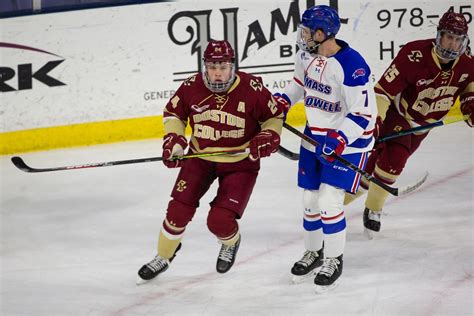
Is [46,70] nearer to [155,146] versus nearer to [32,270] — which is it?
[155,146]

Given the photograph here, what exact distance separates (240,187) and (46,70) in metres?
2.67

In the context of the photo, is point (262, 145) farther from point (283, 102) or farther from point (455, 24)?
point (455, 24)

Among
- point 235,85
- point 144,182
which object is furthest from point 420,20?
point 235,85

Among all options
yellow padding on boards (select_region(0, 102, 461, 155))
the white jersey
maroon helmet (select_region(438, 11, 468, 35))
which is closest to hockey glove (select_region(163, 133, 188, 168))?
the white jersey

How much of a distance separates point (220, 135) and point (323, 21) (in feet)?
2.02

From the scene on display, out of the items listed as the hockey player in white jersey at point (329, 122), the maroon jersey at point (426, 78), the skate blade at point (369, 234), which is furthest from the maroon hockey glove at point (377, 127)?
the skate blade at point (369, 234)

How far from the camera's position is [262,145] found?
369 centimetres

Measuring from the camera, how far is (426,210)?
4.96 meters

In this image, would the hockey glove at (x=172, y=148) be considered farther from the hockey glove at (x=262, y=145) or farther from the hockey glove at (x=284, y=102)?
the hockey glove at (x=284, y=102)

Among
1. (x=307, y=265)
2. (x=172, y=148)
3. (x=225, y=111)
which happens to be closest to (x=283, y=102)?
(x=225, y=111)

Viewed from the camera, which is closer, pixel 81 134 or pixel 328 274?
pixel 328 274

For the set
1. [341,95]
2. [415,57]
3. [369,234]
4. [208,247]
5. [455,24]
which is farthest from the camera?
[369,234]

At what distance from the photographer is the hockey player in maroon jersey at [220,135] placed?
3736 mm

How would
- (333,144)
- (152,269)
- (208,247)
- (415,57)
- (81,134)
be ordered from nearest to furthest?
(333,144), (152,269), (415,57), (208,247), (81,134)
